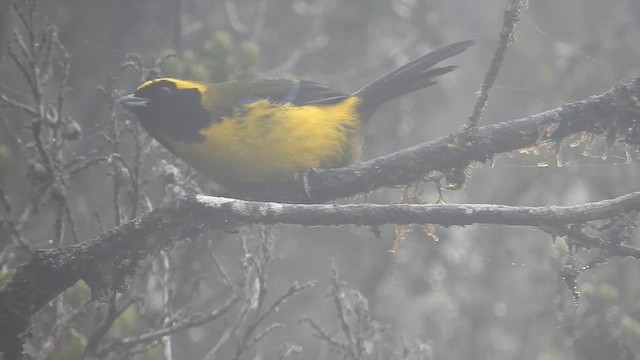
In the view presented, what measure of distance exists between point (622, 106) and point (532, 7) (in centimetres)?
366

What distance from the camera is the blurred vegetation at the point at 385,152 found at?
462 centimetres

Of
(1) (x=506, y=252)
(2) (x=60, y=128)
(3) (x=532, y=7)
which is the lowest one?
(1) (x=506, y=252)

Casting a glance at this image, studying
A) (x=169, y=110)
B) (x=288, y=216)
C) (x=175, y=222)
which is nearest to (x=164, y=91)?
(x=169, y=110)

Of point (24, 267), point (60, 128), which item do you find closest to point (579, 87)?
point (60, 128)

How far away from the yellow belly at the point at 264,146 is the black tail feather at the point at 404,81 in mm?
327

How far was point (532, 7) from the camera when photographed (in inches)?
244

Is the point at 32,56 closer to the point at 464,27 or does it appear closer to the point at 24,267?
the point at 24,267

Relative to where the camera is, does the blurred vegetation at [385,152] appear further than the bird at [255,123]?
Yes

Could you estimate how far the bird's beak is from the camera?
3.53 meters

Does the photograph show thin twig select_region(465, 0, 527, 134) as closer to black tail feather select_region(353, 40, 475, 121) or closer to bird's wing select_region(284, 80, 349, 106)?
black tail feather select_region(353, 40, 475, 121)

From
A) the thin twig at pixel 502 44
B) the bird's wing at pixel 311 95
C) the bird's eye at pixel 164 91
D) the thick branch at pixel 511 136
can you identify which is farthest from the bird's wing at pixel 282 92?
the thin twig at pixel 502 44

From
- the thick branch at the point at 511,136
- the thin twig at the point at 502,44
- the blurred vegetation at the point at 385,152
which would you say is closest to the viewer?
the thin twig at the point at 502,44

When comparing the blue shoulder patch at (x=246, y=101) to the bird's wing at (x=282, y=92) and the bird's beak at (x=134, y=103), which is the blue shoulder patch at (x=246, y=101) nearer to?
the bird's wing at (x=282, y=92)

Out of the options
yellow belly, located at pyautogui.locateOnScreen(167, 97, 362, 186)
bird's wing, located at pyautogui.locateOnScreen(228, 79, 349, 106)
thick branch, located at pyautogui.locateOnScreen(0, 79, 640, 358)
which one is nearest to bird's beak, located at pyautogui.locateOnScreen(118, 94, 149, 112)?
yellow belly, located at pyautogui.locateOnScreen(167, 97, 362, 186)
